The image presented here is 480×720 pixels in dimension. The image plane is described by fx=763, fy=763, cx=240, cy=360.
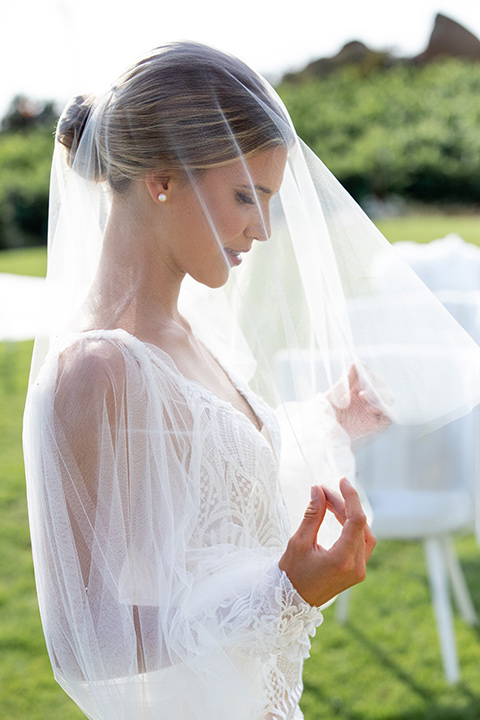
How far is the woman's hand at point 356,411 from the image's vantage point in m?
1.51

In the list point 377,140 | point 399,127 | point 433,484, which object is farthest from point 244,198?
point 399,127

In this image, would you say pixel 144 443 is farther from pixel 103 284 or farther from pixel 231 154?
pixel 231 154

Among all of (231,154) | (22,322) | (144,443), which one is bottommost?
(22,322)

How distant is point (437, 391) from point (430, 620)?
2.22 meters

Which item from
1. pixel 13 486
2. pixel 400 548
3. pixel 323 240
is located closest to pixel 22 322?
pixel 13 486

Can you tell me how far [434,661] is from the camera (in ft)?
10.3

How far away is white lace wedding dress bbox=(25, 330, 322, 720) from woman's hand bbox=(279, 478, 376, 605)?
3cm

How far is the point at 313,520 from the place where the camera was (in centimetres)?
117

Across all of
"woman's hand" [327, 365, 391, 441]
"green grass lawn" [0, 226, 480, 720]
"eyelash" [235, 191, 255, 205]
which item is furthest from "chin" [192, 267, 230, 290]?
"green grass lawn" [0, 226, 480, 720]

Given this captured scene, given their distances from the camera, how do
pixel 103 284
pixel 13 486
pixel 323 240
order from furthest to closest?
pixel 13 486 < pixel 323 240 < pixel 103 284

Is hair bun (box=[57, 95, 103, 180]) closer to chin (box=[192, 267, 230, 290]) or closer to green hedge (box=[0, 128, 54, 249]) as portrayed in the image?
chin (box=[192, 267, 230, 290])

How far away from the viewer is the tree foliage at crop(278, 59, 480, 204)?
53.5 feet

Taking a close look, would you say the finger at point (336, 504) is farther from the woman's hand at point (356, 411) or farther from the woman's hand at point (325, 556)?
the woman's hand at point (356, 411)

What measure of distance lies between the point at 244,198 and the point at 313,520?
21.5 inches
